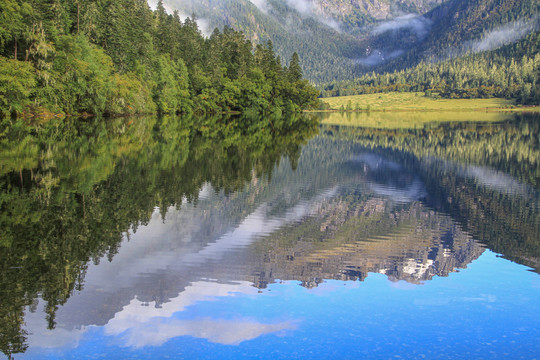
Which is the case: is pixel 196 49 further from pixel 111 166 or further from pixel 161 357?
pixel 161 357

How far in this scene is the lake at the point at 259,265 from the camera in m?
9.77

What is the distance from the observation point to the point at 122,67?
93938 mm

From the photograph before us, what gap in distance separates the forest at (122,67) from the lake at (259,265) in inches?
1500

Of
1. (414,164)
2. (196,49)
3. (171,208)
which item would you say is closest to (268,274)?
(171,208)

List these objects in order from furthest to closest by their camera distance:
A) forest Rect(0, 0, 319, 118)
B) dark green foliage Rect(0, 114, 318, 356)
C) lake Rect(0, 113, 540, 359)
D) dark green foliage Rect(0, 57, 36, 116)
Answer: forest Rect(0, 0, 319, 118) → dark green foliage Rect(0, 57, 36, 116) → dark green foliage Rect(0, 114, 318, 356) → lake Rect(0, 113, 540, 359)

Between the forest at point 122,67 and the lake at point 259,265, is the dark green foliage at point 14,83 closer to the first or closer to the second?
the forest at point 122,67

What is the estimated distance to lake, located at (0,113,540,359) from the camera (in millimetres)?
9766

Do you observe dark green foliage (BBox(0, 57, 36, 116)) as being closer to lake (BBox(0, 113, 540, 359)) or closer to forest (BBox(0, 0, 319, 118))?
forest (BBox(0, 0, 319, 118))

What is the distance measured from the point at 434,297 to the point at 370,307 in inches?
79.0

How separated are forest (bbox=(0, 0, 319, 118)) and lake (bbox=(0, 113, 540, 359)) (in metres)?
38.1

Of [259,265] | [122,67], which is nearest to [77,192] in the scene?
[259,265]

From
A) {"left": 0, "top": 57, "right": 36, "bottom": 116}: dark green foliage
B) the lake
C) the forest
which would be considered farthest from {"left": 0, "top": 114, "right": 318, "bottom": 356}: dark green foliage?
the forest

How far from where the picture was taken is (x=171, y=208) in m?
20.7

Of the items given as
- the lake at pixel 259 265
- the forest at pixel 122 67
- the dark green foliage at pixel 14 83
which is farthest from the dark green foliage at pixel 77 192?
the forest at pixel 122 67
